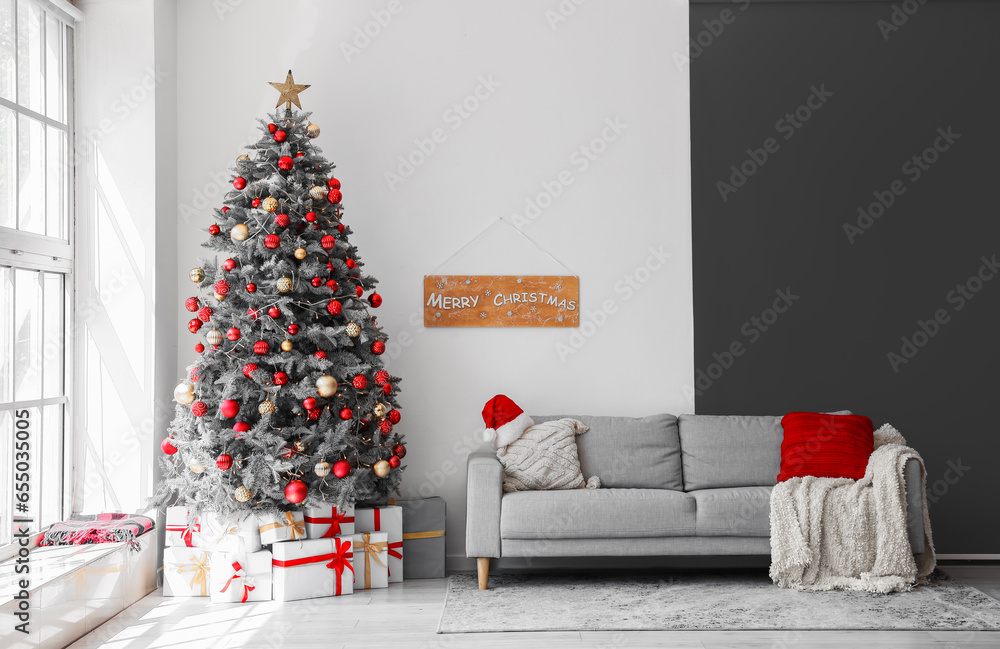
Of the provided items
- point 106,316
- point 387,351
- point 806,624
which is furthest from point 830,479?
point 106,316

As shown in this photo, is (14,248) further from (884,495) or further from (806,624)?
(884,495)

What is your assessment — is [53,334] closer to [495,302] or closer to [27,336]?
[27,336]

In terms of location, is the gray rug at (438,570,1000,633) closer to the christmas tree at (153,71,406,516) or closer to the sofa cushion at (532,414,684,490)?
the sofa cushion at (532,414,684,490)

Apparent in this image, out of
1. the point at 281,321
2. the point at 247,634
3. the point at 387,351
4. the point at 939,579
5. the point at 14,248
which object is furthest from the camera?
the point at 387,351

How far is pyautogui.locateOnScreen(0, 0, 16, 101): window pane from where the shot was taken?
328 centimetres

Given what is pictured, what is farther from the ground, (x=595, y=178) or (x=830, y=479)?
(x=595, y=178)

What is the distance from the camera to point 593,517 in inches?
138

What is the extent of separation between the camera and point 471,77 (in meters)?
4.34

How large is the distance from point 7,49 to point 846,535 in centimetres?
420

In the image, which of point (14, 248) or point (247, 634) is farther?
point (14, 248)

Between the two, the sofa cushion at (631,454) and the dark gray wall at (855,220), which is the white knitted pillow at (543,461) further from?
the dark gray wall at (855,220)

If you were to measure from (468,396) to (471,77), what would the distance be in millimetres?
1774

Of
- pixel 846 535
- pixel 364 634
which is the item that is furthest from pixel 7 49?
pixel 846 535

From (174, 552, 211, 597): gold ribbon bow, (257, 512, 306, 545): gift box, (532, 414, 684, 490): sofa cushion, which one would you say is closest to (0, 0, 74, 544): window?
(174, 552, 211, 597): gold ribbon bow
